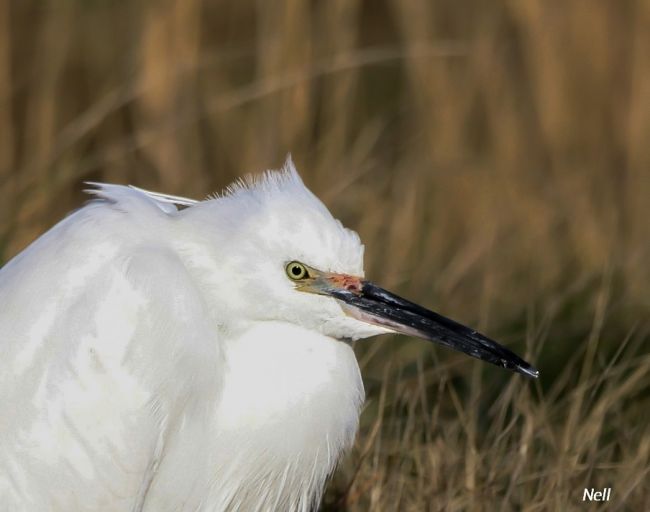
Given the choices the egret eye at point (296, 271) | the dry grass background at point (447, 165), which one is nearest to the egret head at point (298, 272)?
the egret eye at point (296, 271)

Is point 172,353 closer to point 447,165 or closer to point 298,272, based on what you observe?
point 298,272

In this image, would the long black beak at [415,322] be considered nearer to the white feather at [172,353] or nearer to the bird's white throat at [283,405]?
the white feather at [172,353]

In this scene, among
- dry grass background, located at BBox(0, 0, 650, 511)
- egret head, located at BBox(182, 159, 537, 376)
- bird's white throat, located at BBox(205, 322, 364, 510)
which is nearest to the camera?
egret head, located at BBox(182, 159, 537, 376)

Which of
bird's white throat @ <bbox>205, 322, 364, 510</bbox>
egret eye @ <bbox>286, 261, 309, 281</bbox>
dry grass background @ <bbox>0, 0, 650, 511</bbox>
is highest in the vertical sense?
dry grass background @ <bbox>0, 0, 650, 511</bbox>

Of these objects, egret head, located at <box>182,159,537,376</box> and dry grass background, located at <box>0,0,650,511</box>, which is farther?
dry grass background, located at <box>0,0,650,511</box>

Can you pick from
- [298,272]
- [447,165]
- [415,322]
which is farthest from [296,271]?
[447,165]

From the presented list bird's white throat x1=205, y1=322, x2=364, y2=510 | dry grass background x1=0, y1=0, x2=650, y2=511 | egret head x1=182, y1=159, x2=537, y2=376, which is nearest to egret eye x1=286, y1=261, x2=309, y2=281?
egret head x1=182, y1=159, x2=537, y2=376

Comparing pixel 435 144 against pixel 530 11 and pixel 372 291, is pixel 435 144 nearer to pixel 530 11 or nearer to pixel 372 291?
pixel 530 11

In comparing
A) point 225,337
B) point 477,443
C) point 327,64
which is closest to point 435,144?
point 327,64

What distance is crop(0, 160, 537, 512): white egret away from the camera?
2838 millimetres

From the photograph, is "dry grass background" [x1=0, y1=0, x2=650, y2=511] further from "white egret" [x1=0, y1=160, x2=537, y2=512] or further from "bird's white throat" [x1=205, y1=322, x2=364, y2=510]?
"white egret" [x1=0, y1=160, x2=537, y2=512]

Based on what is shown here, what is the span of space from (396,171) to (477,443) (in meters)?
2.73

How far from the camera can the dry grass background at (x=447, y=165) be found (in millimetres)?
3945

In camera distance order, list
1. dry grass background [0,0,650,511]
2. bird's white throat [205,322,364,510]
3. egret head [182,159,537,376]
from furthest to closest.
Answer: dry grass background [0,0,650,511] < bird's white throat [205,322,364,510] < egret head [182,159,537,376]
